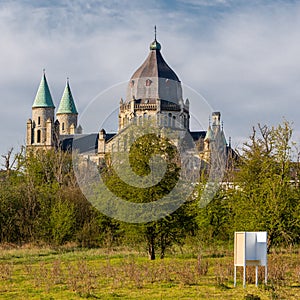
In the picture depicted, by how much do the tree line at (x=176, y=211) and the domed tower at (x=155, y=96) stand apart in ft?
15.9

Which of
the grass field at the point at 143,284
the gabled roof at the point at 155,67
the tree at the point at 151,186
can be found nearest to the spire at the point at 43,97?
the gabled roof at the point at 155,67

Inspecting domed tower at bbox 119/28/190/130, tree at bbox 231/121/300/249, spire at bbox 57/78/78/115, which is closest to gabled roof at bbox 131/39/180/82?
domed tower at bbox 119/28/190/130

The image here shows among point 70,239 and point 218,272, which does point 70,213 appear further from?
point 218,272

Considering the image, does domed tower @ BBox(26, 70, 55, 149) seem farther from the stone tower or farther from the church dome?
the stone tower

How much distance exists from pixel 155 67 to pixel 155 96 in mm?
37953

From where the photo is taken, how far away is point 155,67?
9262cm

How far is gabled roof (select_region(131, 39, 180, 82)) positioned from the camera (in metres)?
87.1

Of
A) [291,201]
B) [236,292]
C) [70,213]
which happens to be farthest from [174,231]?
[236,292]

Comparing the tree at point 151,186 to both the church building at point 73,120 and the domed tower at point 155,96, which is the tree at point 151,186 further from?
the church building at point 73,120

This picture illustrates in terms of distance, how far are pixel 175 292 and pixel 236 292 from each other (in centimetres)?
155

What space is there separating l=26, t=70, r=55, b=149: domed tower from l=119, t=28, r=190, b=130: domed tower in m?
18.3

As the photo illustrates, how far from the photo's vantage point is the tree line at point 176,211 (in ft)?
99.0

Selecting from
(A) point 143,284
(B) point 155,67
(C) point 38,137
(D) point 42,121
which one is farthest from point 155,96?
(C) point 38,137

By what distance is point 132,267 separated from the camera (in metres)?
20.5
